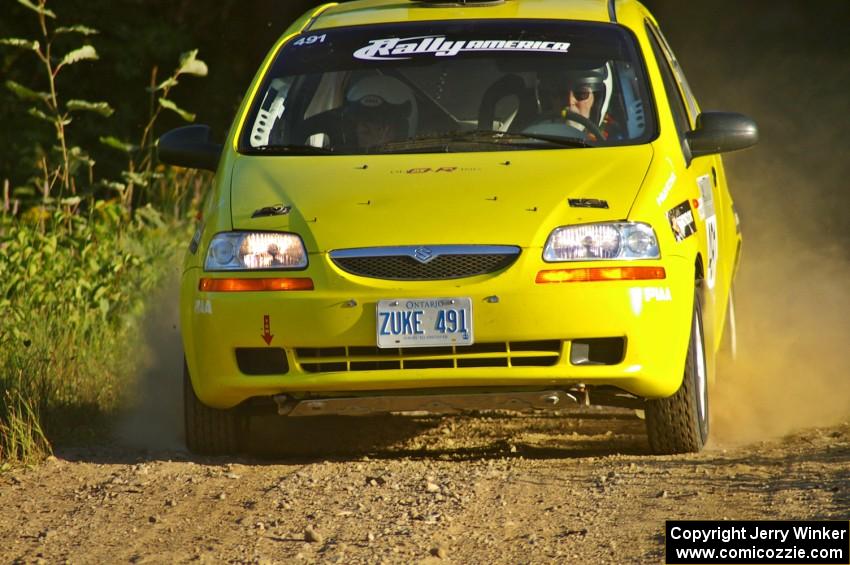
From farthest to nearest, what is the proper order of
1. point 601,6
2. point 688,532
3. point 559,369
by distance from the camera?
1. point 601,6
2. point 559,369
3. point 688,532

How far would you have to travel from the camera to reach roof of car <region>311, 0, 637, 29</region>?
8500 mm

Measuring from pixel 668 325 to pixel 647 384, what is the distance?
0.24m

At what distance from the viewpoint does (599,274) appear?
6895 millimetres

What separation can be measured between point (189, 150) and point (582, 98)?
174cm

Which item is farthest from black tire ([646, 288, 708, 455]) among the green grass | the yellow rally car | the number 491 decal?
the green grass

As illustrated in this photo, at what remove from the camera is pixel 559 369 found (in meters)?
6.91

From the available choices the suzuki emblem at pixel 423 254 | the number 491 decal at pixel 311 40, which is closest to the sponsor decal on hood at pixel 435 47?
the number 491 decal at pixel 311 40

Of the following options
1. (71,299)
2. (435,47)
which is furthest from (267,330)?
(71,299)

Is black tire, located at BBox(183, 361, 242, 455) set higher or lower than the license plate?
lower

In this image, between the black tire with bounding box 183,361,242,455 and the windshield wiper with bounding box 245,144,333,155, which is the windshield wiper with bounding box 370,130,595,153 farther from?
the black tire with bounding box 183,361,242,455

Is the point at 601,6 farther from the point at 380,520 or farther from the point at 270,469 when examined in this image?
the point at 380,520

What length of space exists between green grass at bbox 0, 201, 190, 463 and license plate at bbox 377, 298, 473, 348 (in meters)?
1.72

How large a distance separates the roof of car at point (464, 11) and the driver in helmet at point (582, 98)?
391 millimetres

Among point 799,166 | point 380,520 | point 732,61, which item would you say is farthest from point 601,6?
point 732,61
